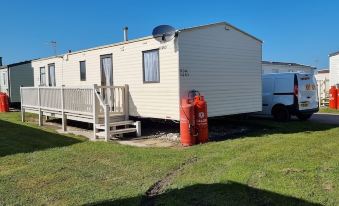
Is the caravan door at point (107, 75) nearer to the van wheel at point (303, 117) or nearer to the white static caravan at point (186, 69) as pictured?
the white static caravan at point (186, 69)

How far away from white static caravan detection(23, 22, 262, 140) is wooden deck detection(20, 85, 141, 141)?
0.40m

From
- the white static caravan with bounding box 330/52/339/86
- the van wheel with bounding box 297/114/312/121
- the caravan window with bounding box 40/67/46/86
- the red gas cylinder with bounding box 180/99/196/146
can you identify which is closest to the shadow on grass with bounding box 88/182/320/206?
the red gas cylinder with bounding box 180/99/196/146

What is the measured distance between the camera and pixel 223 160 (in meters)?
7.07

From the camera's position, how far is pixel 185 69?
33.0ft

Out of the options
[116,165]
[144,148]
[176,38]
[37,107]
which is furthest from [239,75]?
[37,107]

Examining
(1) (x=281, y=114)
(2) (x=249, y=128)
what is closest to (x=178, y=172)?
(2) (x=249, y=128)

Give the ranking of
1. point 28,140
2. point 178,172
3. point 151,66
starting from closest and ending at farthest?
point 178,172 < point 28,140 < point 151,66

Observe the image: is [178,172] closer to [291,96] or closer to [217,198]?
[217,198]

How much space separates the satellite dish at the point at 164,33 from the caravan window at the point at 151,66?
1.59 ft

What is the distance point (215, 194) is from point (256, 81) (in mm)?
7893

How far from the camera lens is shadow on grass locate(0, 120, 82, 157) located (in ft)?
29.5

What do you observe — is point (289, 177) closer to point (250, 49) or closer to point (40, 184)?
point (40, 184)

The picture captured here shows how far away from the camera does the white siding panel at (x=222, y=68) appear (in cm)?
1019

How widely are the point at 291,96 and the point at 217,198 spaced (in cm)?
928
